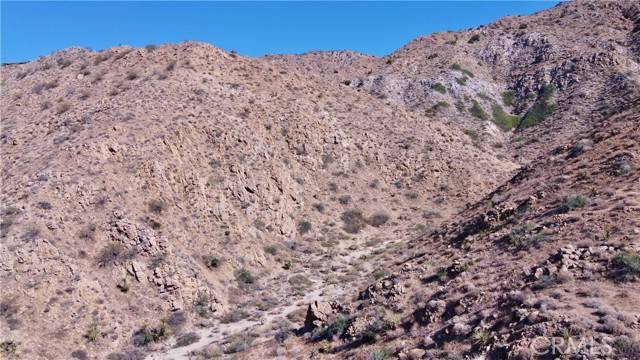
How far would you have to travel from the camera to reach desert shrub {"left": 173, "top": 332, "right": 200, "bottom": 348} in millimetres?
17875

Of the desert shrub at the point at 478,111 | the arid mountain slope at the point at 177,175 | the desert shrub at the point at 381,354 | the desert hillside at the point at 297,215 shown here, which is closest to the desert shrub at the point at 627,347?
the desert hillside at the point at 297,215

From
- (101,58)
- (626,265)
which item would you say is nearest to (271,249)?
(626,265)

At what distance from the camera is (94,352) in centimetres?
1691

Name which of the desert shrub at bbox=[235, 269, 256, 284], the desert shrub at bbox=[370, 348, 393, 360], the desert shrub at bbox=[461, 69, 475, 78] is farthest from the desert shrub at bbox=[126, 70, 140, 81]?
the desert shrub at bbox=[461, 69, 475, 78]

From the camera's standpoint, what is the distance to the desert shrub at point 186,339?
58.6 feet

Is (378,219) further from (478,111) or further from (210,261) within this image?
(478,111)

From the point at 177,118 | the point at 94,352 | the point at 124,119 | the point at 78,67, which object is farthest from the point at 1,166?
the point at 78,67

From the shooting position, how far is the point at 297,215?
3080 cm

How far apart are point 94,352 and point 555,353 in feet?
51.0

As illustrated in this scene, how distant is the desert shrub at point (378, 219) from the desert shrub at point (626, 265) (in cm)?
2122

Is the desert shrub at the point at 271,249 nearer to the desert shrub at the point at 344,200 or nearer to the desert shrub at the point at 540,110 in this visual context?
the desert shrub at the point at 344,200

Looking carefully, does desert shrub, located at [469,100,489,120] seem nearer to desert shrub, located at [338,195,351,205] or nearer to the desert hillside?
the desert hillside

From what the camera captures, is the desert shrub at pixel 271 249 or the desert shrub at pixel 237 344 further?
the desert shrub at pixel 271 249

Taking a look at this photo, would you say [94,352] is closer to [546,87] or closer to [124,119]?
[124,119]
